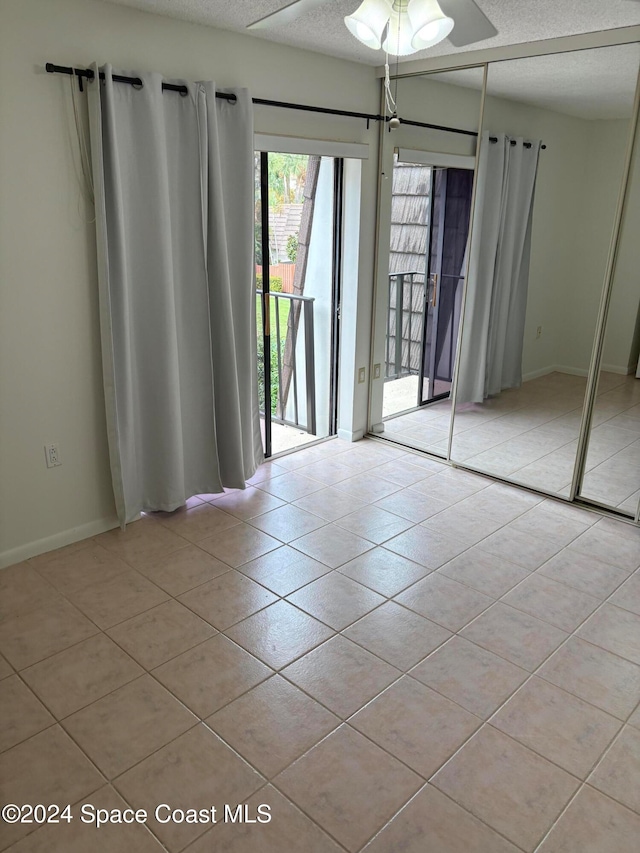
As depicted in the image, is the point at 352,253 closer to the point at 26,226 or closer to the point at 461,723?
the point at 26,226

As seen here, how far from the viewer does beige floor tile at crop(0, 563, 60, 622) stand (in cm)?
258

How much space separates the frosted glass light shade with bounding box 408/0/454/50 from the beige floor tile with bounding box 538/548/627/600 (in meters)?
2.18

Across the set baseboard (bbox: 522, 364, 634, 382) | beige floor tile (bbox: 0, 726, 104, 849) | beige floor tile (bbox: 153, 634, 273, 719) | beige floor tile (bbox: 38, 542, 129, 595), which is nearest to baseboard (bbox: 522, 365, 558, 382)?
baseboard (bbox: 522, 364, 634, 382)

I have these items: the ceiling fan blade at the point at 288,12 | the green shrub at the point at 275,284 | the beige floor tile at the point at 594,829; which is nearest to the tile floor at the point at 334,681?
the beige floor tile at the point at 594,829

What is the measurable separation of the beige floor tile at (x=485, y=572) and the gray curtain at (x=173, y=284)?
1275 millimetres

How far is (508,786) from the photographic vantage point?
184 centimetres

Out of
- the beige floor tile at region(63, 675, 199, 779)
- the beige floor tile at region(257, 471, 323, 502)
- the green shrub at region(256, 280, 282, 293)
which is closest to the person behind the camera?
the beige floor tile at region(63, 675, 199, 779)

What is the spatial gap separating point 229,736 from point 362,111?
3.48 m

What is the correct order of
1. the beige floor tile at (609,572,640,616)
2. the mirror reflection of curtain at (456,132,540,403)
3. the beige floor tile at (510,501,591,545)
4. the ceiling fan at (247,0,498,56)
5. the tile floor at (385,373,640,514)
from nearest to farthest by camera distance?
1. the ceiling fan at (247,0,498,56)
2. the beige floor tile at (609,572,640,616)
3. the beige floor tile at (510,501,591,545)
4. the tile floor at (385,373,640,514)
5. the mirror reflection of curtain at (456,132,540,403)

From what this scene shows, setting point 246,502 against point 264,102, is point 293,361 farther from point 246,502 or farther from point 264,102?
point 264,102

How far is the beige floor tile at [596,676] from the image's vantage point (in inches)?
85.1

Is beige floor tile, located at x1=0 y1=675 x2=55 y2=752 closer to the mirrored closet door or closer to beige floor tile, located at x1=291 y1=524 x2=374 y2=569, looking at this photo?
beige floor tile, located at x1=291 y1=524 x2=374 y2=569

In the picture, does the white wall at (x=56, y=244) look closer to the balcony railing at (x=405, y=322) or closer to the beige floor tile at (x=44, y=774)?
the beige floor tile at (x=44, y=774)

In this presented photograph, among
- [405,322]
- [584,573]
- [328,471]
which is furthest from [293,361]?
[584,573]
